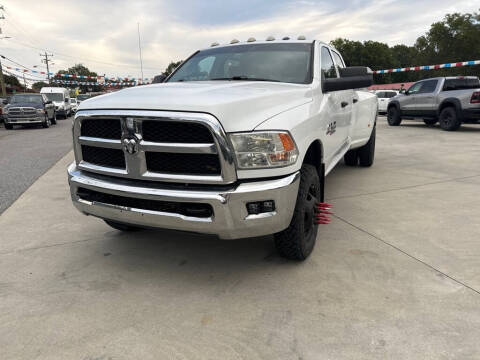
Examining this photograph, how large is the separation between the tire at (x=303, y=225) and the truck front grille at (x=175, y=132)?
0.83 meters

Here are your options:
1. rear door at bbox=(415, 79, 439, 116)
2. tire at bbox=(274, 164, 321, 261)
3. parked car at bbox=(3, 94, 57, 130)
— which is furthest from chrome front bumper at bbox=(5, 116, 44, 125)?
tire at bbox=(274, 164, 321, 261)

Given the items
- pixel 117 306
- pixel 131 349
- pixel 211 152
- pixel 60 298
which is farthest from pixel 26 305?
pixel 211 152

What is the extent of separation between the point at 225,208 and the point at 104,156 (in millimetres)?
1085

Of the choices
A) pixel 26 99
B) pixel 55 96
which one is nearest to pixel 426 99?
pixel 26 99

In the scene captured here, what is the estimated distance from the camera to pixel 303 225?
2.73 m

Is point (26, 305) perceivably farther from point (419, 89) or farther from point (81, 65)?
point (81, 65)

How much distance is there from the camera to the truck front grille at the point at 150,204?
2.35 metres

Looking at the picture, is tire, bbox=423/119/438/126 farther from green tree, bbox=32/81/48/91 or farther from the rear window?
green tree, bbox=32/81/48/91

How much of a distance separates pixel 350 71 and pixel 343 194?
1868 mm

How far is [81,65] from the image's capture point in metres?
115

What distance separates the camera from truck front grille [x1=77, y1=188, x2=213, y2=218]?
2354 millimetres

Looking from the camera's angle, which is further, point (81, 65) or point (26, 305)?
point (81, 65)

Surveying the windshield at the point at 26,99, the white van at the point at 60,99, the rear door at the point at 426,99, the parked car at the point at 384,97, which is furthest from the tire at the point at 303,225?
the white van at the point at 60,99

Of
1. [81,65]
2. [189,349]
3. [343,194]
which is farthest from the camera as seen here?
[81,65]
